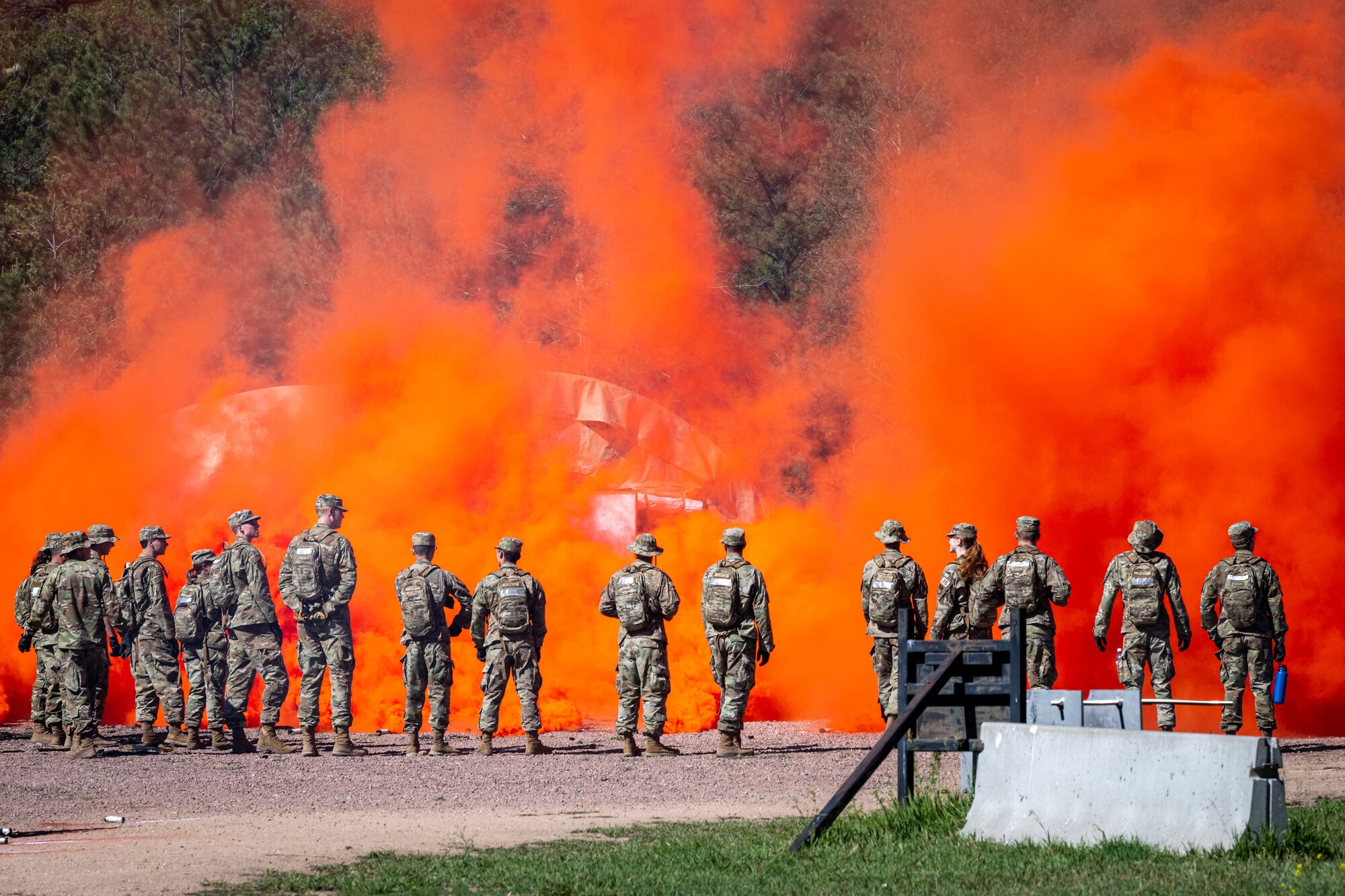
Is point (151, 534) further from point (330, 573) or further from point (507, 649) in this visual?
point (507, 649)

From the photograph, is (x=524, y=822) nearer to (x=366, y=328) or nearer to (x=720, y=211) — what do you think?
(x=366, y=328)

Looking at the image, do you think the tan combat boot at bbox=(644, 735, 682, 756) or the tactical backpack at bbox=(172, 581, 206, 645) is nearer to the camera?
the tan combat boot at bbox=(644, 735, 682, 756)

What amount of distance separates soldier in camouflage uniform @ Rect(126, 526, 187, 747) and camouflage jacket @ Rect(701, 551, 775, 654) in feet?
20.4

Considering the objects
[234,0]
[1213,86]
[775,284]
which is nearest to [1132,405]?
[1213,86]

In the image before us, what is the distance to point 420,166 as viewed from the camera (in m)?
33.8

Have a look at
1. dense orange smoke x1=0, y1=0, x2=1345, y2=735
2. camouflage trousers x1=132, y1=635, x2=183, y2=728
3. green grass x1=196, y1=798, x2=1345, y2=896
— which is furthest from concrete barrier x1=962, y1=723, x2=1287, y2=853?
camouflage trousers x1=132, y1=635, x2=183, y2=728

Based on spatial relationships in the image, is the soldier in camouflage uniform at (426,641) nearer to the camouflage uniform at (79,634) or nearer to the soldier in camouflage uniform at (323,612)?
the soldier in camouflage uniform at (323,612)

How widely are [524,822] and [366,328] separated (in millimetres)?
17275

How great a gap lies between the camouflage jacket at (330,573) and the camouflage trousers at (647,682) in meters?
3.04

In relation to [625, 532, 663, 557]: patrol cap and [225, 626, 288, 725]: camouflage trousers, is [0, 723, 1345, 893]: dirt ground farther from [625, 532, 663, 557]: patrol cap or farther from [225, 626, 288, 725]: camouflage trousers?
[625, 532, 663, 557]: patrol cap

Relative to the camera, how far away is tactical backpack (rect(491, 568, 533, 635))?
15.5 metres

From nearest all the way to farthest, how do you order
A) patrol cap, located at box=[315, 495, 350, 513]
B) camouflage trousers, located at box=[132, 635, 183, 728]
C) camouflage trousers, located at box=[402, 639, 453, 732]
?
1. camouflage trousers, located at box=[402, 639, 453, 732]
2. patrol cap, located at box=[315, 495, 350, 513]
3. camouflage trousers, located at box=[132, 635, 183, 728]

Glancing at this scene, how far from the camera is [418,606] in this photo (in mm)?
15602

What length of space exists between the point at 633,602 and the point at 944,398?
22.7ft
